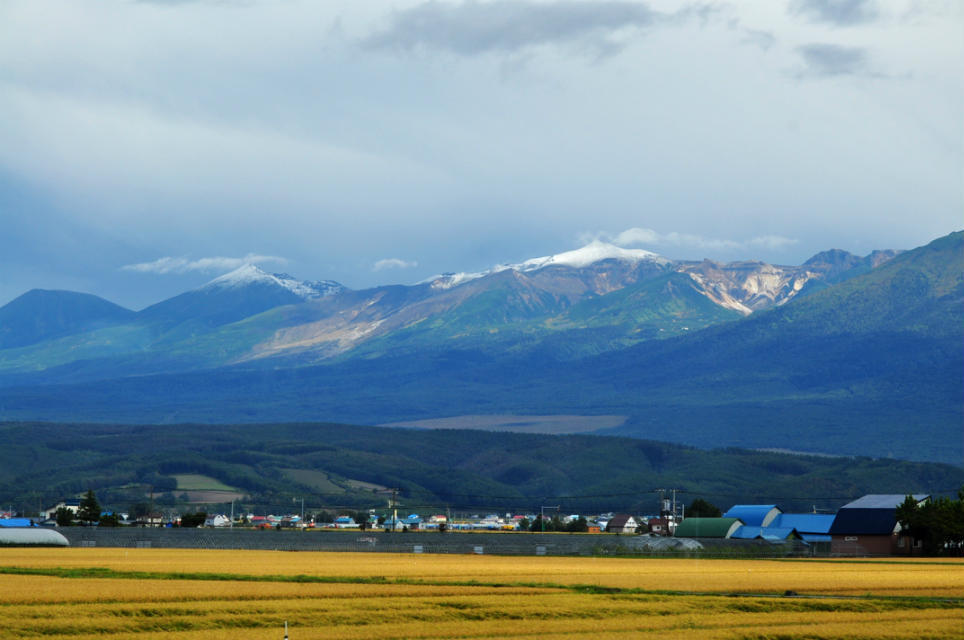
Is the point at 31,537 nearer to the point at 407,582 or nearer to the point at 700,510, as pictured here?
the point at 407,582

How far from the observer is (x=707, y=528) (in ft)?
447

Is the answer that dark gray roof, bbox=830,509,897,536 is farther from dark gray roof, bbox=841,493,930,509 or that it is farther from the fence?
the fence

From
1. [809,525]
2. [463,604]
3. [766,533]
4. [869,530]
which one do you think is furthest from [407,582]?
[809,525]

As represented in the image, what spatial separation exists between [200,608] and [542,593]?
15.7 m

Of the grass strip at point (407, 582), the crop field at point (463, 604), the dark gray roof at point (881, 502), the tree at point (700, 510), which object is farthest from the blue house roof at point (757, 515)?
the grass strip at point (407, 582)

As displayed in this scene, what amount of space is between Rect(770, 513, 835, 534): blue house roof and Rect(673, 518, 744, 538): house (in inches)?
253

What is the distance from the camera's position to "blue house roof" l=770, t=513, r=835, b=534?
13600 centimetres

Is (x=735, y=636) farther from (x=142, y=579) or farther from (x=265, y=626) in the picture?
(x=142, y=579)

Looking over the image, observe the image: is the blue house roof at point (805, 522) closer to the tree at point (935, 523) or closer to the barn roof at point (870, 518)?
the barn roof at point (870, 518)

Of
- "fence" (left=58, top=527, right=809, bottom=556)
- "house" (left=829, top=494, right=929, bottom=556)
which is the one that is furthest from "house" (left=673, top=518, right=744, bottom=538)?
"house" (left=829, top=494, right=929, bottom=556)

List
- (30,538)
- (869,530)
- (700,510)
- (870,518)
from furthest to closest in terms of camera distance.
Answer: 1. (700,510)
2. (870,518)
3. (869,530)
4. (30,538)

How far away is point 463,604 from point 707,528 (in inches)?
3610

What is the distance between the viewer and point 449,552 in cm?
11788

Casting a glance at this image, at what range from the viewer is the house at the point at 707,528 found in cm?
13488
